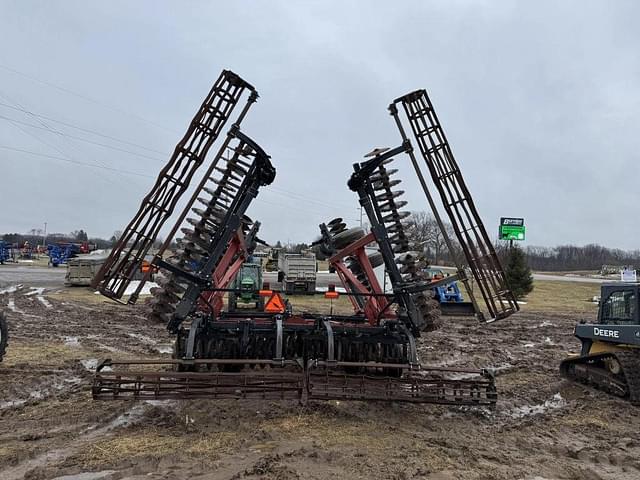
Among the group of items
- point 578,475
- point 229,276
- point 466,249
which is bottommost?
point 578,475

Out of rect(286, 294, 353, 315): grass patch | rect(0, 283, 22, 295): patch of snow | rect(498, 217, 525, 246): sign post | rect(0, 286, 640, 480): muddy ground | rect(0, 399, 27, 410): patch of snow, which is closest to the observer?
rect(0, 286, 640, 480): muddy ground

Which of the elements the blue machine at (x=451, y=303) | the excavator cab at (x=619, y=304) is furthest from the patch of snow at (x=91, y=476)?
the blue machine at (x=451, y=303)

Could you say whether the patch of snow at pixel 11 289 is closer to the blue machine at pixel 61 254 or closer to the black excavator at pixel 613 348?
the blue machine at pixel 61 254

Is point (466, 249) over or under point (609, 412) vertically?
over

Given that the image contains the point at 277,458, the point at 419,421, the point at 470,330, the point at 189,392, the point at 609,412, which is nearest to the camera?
the point at 277,458

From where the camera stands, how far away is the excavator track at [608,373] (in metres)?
7.37

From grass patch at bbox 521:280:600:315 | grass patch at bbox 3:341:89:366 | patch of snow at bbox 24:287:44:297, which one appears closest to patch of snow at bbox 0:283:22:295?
patch of snow at bbox 24:287:44:297

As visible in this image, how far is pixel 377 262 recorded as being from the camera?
333 inches

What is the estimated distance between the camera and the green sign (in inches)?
1110

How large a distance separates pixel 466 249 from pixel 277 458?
351 cm

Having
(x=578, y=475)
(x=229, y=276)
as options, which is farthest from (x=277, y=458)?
(x=229, y=276)

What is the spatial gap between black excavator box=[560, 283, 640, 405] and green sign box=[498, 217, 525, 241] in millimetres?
20077

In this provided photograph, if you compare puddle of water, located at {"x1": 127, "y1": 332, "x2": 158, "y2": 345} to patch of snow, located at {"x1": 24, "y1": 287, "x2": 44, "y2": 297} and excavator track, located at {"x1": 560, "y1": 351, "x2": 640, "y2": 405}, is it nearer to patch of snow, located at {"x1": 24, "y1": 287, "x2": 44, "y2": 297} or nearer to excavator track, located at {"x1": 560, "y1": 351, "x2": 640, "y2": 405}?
excavator track, located at {"x1": 560, "y1": 351, "x2": 640, "y2": 405}

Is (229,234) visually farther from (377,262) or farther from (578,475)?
(578,475)
